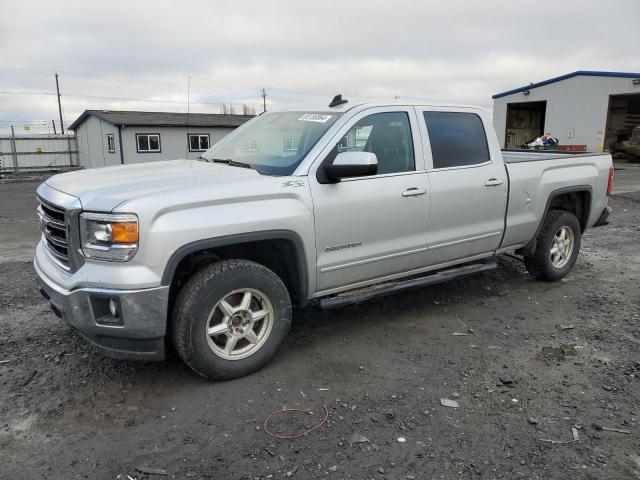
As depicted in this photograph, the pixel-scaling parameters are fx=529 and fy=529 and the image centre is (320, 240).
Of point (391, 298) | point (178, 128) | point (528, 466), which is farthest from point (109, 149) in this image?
point (528, 466)

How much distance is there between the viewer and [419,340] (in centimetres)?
449

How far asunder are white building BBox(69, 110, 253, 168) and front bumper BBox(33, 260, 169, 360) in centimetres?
2534

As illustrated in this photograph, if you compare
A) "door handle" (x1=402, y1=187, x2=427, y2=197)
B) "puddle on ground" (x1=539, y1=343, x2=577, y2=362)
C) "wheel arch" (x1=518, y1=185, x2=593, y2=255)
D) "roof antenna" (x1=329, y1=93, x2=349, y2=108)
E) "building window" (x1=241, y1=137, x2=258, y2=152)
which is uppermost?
"roof antenna" (x1=329, y1=93, x2=349, y2=108)

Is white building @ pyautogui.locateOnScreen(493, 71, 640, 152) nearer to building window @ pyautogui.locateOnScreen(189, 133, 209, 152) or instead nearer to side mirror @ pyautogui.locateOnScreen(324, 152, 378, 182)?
building window @ pyautogui.locateOnScreen(189, 133, 209, 152)

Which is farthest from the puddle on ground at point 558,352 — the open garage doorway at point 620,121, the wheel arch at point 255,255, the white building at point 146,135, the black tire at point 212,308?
the open garage doorway at point 620,121

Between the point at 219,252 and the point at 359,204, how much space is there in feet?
3.70

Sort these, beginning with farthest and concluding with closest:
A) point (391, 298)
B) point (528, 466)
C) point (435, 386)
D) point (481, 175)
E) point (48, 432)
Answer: point (391, 298) < point (481, 175) < point (435, 386) < point (48, 432) < point (528, 466)

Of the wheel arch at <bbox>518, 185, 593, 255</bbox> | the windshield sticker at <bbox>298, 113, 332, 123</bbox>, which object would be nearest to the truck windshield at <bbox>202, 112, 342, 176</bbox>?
the windshield sticker at <bbox>298, 113, 332, 123</bbox>

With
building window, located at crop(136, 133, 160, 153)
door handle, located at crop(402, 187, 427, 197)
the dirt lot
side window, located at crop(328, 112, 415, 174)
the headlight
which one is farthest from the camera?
building window, located at crop(136, 133, 160, 153)

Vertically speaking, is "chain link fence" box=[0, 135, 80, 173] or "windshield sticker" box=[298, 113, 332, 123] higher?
"windshield sticker" box=[298, 113, 332, 123]

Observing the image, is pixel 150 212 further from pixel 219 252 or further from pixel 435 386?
pixel 435 386

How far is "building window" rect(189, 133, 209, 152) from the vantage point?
29.6 meters

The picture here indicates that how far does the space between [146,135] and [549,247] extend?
26.1 metres

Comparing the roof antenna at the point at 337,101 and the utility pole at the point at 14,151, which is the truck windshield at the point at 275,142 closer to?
the roof antenna at the point at 337,101
